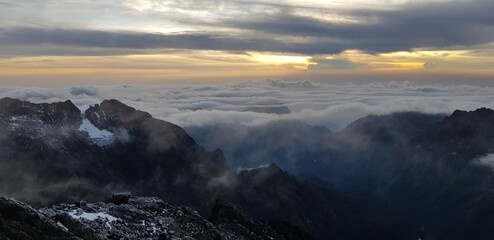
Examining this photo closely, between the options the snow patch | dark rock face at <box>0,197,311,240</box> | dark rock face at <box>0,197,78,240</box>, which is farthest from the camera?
the snow patch

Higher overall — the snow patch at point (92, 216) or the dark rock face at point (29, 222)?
the dark rock face at point (29, 222)

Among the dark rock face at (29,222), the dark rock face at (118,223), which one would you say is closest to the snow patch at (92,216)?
the dark rock face at (118,223)

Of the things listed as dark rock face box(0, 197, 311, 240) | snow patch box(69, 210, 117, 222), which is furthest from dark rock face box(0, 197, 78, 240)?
snow patch box(69, 210, 117, 222)

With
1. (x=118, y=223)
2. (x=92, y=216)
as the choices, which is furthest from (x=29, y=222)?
(x=118, y=223)

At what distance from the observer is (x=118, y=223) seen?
9794cm

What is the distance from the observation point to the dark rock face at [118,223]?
77.9m

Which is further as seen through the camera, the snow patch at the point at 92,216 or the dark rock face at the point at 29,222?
the snow patch at the point at 92,216

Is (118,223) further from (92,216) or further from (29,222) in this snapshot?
(29,222)

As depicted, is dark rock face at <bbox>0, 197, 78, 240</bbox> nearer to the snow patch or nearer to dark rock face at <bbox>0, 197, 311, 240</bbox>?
dark rock face at <bbox>0, 197, 311, 240</bbox>

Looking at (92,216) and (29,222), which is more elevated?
(29,222)

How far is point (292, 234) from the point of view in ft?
581

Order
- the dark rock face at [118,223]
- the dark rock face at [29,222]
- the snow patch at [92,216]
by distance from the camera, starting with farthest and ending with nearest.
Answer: the snow patch at [92,216] < the dark rock face at [118,223] < the dark rock face at [29,222]

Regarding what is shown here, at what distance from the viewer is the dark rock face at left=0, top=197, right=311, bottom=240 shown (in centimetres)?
7788

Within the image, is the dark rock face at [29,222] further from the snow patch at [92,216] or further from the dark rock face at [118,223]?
the snow patch at [92,216]
